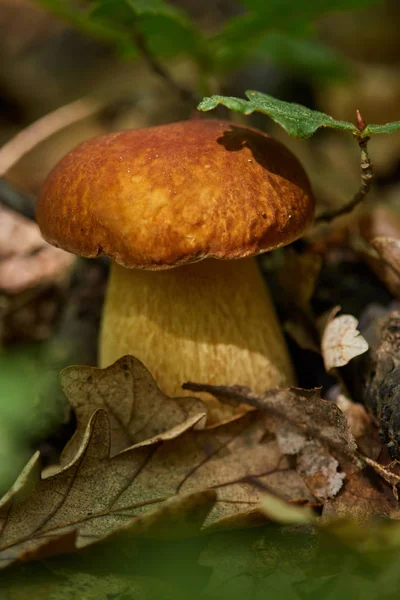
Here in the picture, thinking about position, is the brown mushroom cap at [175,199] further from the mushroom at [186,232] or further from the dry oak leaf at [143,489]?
the dry oak leaf at [143,489]

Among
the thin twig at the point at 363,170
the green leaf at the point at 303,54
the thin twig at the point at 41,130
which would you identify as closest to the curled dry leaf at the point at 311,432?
the thin twig at the point at 363,170

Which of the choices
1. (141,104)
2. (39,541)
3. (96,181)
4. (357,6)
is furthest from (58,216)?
(141,104)

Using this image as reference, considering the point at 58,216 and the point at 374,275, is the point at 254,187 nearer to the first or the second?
the point at 58,216

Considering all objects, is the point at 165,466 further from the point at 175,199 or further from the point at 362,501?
the point at 175,199

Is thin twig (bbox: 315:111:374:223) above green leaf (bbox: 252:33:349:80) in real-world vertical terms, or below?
below

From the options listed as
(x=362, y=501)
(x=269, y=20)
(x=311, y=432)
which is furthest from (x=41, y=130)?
(x=362, y=501)

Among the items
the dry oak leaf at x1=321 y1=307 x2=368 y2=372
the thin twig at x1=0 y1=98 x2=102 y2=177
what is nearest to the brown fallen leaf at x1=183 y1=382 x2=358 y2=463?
the dry oak leaf at x1=321 y1=307 x2=368 y2=372

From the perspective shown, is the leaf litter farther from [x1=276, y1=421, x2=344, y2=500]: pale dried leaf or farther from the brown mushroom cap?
the brown mushroom cap
